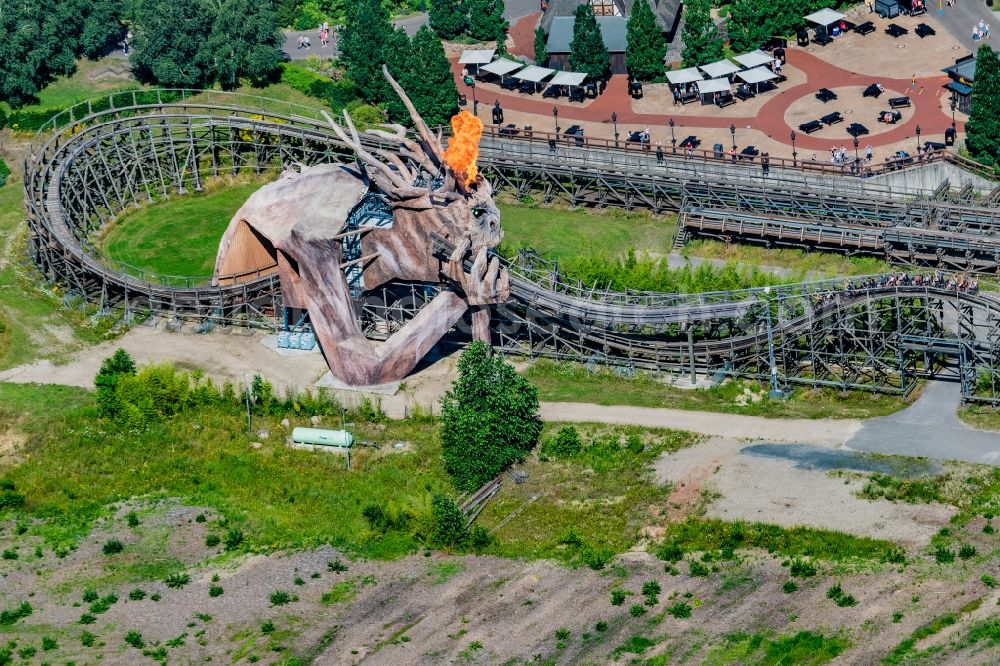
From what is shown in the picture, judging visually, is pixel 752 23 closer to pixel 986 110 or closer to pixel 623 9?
pixel 623 9

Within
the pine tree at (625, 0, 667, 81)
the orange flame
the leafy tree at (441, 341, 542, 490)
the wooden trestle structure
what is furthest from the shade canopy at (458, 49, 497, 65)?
the leafy tree at (441, 341, 542, 490)

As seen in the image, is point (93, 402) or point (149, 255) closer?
point (93, 402)

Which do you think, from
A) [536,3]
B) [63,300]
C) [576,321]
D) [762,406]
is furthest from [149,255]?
[536,3]

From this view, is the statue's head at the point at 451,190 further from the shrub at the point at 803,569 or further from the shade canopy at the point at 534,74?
the shade canopy at the point at 534,74

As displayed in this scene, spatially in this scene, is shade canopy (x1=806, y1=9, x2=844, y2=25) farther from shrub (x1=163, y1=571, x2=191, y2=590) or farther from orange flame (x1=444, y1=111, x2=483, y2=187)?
shrub (x1=163, y1=571, x2=191, y2=590)

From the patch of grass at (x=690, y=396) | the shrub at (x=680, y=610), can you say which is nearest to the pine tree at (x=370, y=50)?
the patch of grass at (x=690, y=396)

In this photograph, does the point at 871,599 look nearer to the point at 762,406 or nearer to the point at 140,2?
the point at 762,406

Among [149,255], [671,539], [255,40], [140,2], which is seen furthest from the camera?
[140,2]

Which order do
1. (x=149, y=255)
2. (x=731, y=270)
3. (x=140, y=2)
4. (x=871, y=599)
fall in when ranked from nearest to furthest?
(x=871, y=599) → (x=731, y=270) → (x=149, y=255) → (x=140, y=2)
